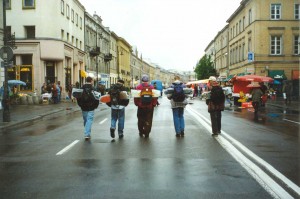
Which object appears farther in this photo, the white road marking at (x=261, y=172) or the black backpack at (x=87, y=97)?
the black backpack at (x=87, y=97)

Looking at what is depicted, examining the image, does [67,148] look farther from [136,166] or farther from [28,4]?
[28,4]

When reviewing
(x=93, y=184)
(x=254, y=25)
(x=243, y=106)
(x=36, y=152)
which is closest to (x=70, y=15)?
(x=254, y=25)

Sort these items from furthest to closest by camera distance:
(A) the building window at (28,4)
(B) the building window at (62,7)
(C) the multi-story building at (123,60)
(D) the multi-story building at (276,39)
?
1. (C) the multi-story building at (123,60)
2. (D) the multi-story building at (276,39)
3. (B) the building window at (62,7)
4. (A) the building window at (28,4)

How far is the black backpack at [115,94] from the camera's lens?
432 inches

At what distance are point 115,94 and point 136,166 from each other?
14.0ft

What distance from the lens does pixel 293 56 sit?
44719 mm

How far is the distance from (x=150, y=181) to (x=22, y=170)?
94.5 inches

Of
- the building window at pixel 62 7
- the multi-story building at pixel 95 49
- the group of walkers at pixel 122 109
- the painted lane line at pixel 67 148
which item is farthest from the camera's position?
the multi-story building at pixel 95 49

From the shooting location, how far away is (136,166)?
7.08 meters

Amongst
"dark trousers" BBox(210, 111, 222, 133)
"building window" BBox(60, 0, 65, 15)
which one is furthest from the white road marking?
"building window" BBox(60, 0, 65, 15)

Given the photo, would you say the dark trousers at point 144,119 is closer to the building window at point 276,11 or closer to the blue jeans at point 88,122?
the blue jeans at point 88,122

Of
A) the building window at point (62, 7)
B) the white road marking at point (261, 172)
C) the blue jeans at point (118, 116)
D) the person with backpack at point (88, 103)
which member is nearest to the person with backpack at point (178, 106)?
the blue jeans at point (118, 116)

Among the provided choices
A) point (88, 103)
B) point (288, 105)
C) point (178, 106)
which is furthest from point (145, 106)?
point (288, 105)

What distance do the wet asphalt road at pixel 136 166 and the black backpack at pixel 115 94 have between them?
1.00 m
